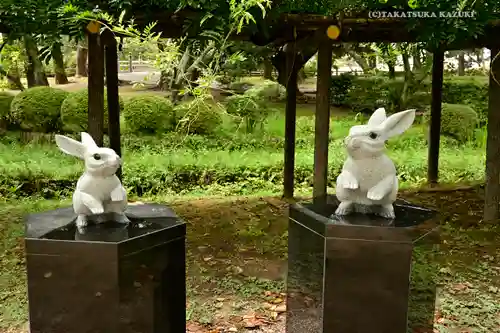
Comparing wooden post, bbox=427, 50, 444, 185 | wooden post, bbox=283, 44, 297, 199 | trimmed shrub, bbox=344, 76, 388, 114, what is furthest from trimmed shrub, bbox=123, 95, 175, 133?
trimmed shrub, bbox=344, 76, 388, 114

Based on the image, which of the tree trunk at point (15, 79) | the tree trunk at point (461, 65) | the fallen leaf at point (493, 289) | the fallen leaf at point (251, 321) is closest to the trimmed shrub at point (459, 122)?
the tree trunk at point (461, 65)

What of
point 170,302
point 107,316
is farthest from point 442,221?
point 107,316

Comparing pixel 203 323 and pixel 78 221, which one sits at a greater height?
pixel 78 221

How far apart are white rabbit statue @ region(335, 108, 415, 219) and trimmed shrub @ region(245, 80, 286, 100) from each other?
9.41 meters

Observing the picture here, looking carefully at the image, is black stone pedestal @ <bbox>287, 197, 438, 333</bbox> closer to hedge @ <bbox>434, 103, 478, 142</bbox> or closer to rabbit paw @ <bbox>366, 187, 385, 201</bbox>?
rabbit paw @ <bbox>366, 187, 385, 201</bbox>

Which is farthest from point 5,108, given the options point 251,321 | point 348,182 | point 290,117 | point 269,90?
point 348,182

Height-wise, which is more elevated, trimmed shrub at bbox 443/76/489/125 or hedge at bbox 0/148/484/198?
→ trimmed shrub at bbox 443/76/489/125

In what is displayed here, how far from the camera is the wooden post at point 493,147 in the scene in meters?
6.32

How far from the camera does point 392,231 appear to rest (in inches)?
120

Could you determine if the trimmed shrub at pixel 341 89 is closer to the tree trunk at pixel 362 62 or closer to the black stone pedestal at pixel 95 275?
the tree trunk at pixel 362 62

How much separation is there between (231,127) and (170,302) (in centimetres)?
925

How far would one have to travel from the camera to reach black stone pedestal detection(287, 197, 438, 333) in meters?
3.09

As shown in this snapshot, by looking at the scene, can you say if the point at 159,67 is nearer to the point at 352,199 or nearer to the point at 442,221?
the point at 352,199

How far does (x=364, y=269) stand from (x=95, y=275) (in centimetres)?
146
